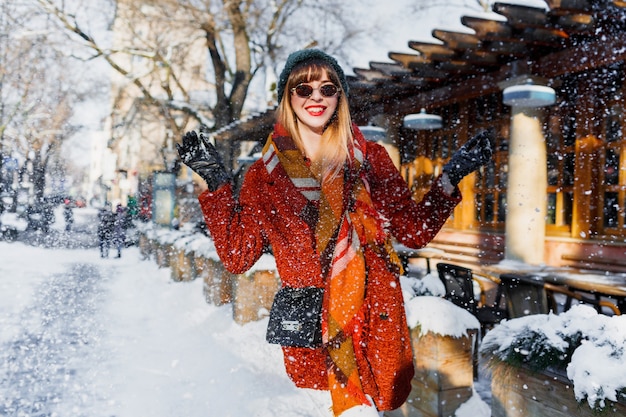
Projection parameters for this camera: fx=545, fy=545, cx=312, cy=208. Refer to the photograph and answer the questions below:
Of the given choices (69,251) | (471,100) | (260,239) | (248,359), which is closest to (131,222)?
(69,251)

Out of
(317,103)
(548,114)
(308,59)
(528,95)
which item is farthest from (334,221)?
(548,114)

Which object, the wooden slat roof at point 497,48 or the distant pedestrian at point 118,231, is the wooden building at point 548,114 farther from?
the distant pedestrian at point 118,231

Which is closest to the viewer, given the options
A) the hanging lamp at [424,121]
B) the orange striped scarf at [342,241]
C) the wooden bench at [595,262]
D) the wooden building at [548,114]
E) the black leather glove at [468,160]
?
the orange striped scarf at [342,241]

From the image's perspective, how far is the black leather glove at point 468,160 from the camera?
6.54 feet

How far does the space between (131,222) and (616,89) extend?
20873 millimetres

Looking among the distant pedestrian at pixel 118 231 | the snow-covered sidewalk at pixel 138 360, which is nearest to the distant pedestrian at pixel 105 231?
the distant pedestrian at pixel 118 231

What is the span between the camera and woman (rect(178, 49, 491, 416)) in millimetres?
1865

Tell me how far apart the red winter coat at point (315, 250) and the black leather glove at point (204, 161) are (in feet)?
0.13

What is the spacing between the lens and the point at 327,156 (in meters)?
2.03

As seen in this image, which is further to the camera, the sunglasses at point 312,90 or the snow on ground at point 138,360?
the snow on ground at point 138,360

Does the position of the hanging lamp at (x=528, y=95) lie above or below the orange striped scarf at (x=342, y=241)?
above

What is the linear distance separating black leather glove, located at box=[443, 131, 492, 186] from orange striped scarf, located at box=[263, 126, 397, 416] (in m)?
0.32

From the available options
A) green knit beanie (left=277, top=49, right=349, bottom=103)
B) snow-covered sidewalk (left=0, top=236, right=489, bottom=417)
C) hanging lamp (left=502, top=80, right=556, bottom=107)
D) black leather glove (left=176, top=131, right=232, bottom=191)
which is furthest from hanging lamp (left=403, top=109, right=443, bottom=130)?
black leather glove (left=176, top=131, right=232, bottom=191)

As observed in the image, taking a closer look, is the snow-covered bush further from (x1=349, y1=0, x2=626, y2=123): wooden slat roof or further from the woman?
(x1=349, y1=0, x2=626, y2=123): wooden slat roof
